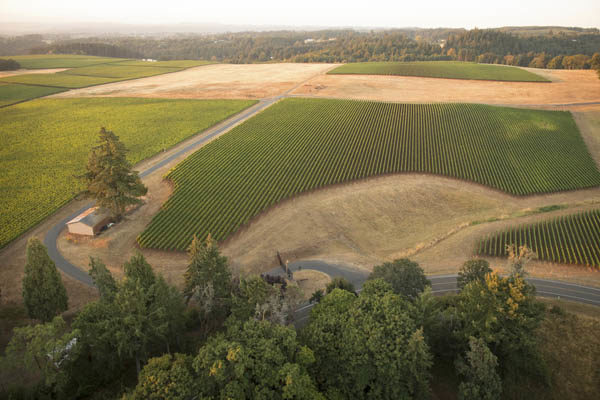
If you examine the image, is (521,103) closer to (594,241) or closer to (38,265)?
(594,241)

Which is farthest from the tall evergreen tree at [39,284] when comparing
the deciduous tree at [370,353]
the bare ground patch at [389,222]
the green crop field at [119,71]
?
the green crop field at [119,71]

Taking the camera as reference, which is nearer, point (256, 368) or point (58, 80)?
point (256, 368)

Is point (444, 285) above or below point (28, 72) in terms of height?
below

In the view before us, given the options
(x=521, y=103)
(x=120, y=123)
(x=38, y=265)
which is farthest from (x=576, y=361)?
(x=120, y=123)

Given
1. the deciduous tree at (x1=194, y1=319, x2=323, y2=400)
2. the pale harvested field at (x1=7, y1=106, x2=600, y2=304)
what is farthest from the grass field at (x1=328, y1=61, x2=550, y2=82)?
the deciduous tree at (x1=194, y1=319, x2=323, y2=400)

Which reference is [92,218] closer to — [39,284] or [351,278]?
[39,284]

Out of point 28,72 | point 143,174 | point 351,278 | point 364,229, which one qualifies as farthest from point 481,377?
point 28,72
